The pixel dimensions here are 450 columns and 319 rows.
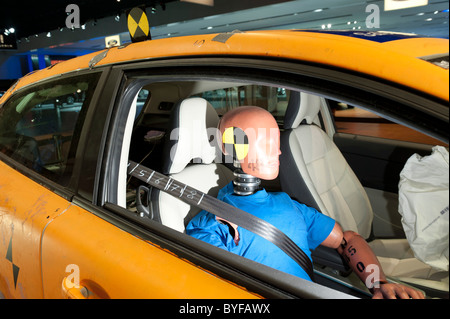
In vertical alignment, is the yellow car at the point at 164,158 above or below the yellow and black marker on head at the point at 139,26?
below

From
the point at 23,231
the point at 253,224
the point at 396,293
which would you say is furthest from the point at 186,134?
the point at 396,293

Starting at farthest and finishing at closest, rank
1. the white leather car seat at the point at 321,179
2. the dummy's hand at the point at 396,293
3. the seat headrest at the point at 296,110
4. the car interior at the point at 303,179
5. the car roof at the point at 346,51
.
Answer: the seat headrest at the point at 296,110, the white leather car seat at the point at 321,179, the car interior at the point at 303,179, the dummy's hand at the point at 396,293, the car roof at the point at 346,51

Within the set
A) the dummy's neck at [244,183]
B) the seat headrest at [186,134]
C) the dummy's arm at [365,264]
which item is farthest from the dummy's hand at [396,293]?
the seat headrest at [186,134]

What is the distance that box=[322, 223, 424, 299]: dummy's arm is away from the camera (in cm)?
96

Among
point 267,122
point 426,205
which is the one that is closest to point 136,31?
point 267,122

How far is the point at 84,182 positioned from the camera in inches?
45.9

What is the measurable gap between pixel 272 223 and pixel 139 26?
3.31 ft

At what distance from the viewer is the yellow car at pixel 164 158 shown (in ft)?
2.39

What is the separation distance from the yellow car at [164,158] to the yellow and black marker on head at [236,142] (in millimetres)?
207

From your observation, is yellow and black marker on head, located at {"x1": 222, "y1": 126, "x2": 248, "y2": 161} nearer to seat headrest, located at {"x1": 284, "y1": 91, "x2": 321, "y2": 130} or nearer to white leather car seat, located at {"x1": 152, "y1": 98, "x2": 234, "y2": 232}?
white leather car seat, located at {"x1": 152, "y1": 98, "x2": 234, "y2": 232}

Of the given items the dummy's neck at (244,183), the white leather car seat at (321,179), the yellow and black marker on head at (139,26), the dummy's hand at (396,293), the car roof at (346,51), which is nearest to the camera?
the car roof at (346,51)

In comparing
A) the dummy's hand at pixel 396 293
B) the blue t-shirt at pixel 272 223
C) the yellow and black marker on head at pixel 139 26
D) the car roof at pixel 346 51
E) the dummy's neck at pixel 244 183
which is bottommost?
the dummy's hand at pixel 396 293

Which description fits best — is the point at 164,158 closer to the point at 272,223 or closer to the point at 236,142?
the point at 236,142

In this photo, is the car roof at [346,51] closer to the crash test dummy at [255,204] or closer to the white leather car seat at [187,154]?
the crash test dummy at [255,204]
